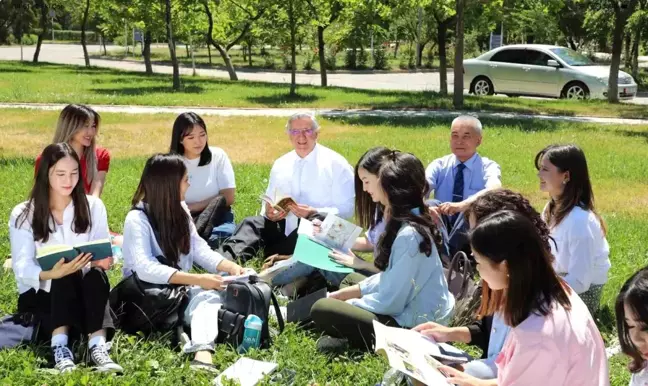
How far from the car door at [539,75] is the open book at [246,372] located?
17.4 meters

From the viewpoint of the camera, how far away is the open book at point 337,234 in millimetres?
5125

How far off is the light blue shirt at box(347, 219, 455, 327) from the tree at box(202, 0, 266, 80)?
21540mm

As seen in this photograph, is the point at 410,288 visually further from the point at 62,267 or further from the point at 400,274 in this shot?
the point at 62,267

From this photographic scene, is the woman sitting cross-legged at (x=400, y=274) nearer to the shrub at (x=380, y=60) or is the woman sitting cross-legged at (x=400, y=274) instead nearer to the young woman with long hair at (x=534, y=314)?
the young woman with long hair at (x=534, y=314)

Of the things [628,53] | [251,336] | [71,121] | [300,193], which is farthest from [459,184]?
[628,53]

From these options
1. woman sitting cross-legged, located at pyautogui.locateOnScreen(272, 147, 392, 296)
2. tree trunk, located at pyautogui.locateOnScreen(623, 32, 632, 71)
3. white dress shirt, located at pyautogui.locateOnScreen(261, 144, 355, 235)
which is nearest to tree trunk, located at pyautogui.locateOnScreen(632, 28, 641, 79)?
tree trunk, located at pyautogui.locateOnScreen(623, 32, 632, 71)

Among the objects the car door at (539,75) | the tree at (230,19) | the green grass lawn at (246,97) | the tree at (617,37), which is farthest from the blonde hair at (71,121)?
the tree at (230,19)

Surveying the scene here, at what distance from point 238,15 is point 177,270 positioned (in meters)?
22.9

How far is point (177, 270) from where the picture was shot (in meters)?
4.67

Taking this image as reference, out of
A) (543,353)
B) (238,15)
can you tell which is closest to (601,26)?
(238,15)

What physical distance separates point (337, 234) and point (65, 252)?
178 cm

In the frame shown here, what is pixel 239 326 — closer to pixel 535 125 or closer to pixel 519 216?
pixel 519 216

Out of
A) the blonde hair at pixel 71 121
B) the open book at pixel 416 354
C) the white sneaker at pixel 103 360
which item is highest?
the blonde hair at pixel 71 121

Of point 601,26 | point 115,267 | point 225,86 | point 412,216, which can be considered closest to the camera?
point 412,216
